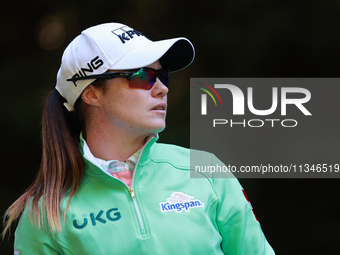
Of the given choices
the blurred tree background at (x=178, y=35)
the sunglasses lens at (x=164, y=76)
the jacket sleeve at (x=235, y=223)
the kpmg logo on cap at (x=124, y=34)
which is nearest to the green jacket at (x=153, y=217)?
the jacket sleeve at (x=235, y=223)

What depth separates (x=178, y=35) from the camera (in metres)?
4.21

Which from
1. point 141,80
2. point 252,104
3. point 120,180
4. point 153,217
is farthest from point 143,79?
point 252,104

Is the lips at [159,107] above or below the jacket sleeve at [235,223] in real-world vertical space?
above

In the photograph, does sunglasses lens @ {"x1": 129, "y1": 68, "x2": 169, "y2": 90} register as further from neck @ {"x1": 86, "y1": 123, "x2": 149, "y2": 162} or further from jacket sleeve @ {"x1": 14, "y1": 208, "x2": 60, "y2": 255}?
jacket sleeve @ {"x1": 14, "y1": 208, "x2": 60, "y2": 255}

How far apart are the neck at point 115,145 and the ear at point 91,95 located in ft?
0.36

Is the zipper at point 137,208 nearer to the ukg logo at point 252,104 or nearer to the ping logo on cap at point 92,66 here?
the ping logo on cap at point 92,66

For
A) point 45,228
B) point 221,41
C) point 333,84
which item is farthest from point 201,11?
point 45,228

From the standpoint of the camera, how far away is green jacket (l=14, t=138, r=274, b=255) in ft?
6.51

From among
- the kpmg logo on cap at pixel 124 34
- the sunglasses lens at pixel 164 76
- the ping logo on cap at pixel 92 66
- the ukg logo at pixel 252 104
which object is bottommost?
the ukg logo at pixel 252 104

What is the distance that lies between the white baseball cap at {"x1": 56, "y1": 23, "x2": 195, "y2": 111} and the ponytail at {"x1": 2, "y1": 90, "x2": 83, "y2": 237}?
81 mm

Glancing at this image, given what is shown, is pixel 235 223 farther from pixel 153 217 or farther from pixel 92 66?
pixel 92 66

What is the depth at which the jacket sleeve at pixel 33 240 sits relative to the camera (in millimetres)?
2025

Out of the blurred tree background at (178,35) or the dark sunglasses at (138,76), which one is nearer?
the dark sunglasses at (138,76)

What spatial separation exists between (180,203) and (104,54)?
1.98 feet
